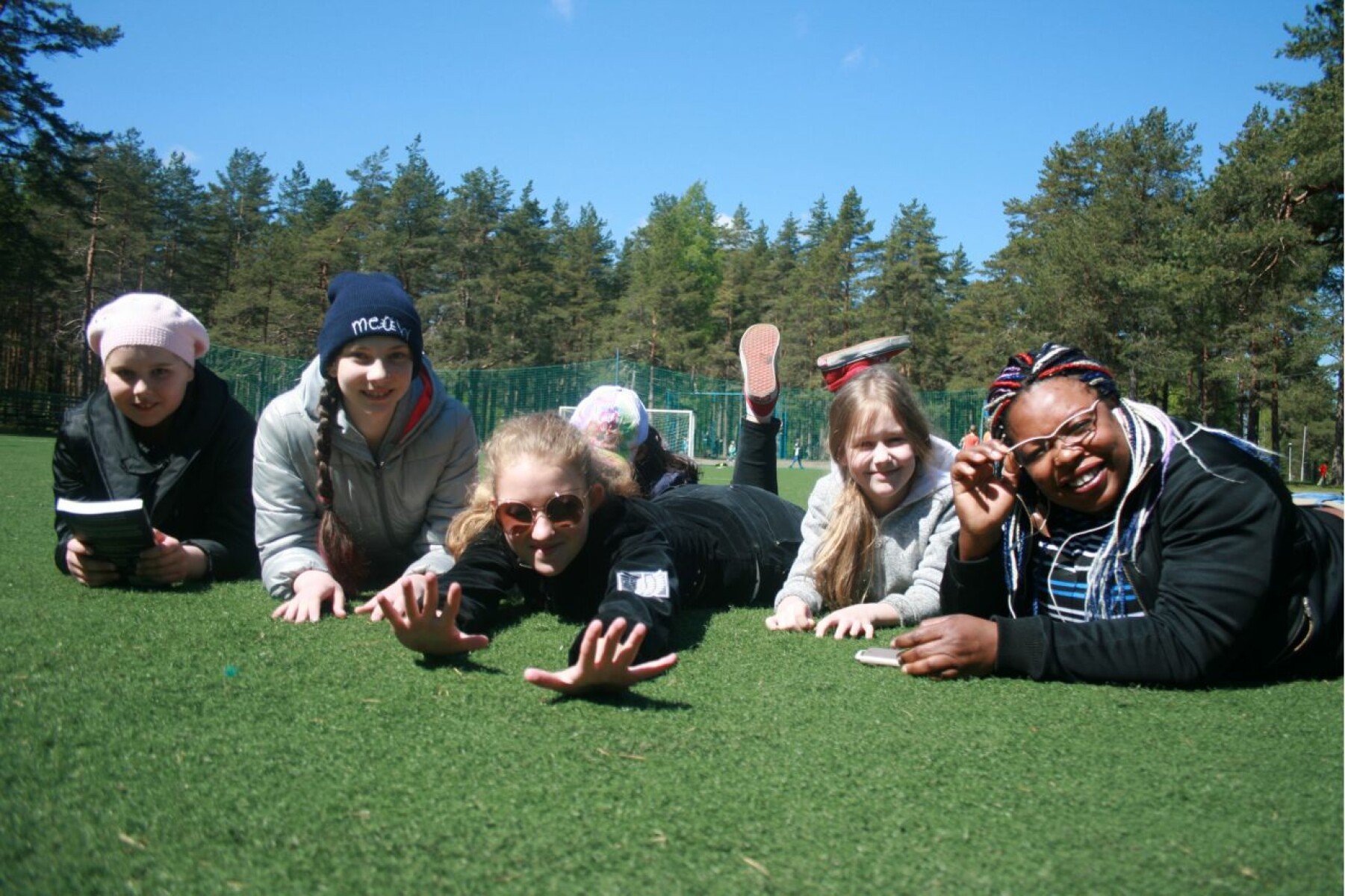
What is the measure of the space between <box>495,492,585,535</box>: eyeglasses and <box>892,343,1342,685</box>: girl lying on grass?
3.73 feet

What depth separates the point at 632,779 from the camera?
1.93 m

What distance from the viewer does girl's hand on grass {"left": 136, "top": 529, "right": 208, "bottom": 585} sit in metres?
3.92

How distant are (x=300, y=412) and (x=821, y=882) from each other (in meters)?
3.12

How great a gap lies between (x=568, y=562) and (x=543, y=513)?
0.30m

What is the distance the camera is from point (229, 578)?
441 centimetres

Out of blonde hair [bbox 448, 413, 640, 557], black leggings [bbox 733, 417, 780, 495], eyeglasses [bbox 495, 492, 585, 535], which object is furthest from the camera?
black leggings [bbox 733, 417, 780, 495]

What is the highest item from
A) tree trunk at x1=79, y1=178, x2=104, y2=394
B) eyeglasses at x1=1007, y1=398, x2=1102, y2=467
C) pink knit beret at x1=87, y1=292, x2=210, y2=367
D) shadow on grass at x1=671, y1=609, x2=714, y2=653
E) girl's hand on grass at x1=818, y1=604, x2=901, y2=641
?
tree trunk at x1=79, y1=178, x2=104, y2=394

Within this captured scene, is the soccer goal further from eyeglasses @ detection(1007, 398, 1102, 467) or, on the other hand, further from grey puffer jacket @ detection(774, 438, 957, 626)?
eyeglasses @ detection(1007, 398, 1102, 467)

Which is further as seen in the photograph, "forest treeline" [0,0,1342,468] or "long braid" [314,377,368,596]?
"forest treeline" [0,0,1342,468]

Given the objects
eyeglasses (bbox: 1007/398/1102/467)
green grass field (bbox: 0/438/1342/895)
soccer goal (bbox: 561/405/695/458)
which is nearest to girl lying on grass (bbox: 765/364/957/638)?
green grass field (bbox: 0/438/1342/895)

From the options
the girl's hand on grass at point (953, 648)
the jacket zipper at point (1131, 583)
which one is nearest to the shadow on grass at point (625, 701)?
the girl's hand on grass at point (953, 648)

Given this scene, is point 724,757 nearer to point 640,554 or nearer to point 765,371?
point 640,554

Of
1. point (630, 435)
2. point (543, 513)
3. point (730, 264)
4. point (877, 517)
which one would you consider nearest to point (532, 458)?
point (543, 513)

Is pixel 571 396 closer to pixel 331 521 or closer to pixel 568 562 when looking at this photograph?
pixel 331 521
